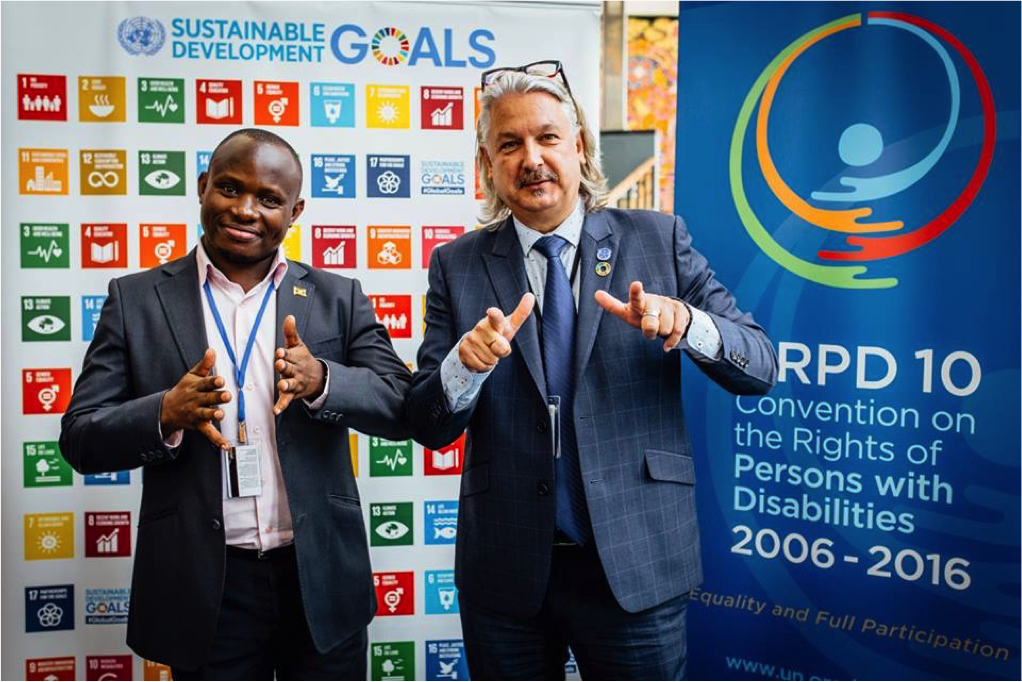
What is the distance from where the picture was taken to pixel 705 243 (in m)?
2.56

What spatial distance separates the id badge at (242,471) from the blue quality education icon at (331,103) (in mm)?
1427

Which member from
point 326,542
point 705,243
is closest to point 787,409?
point 705,243

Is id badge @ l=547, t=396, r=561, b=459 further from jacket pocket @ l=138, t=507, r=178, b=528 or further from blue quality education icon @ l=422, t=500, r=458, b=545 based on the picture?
blue quality education icon @ l=422, t=500, r=458, b=545

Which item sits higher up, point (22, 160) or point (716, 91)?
point (716, 91)

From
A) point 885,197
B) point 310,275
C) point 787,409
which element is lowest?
point 787,409

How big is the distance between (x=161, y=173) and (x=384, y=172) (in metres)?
0.73

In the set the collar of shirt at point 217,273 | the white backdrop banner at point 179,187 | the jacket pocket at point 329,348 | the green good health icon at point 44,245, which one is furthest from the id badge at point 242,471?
the green good health icon at point 44,245

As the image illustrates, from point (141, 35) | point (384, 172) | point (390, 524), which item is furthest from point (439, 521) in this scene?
point (141, 35)

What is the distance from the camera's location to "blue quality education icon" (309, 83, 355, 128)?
2.69 meters

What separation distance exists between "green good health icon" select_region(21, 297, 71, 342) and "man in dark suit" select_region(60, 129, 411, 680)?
1099 mm

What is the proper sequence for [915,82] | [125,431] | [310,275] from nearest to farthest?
[125,431], [310,275], [915,82]

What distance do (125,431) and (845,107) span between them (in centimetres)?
206

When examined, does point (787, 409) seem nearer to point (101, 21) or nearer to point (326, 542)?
point (326, 542)

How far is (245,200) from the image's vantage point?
5.45ft
